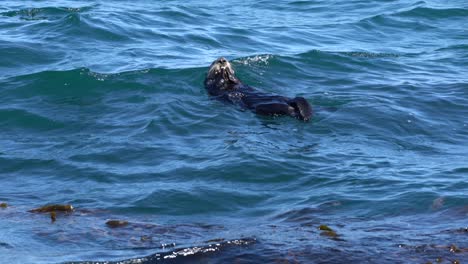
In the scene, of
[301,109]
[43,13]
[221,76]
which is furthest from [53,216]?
[43,13]

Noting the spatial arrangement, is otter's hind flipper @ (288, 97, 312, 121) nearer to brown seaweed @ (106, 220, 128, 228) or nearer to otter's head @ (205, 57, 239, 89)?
otter's head @ (205, 57, 239, 89)

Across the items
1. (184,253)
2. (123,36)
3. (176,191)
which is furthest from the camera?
(123,36)

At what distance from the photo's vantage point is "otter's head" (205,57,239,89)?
41.2ft

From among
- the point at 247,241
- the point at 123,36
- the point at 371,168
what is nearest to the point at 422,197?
the point at 371,168

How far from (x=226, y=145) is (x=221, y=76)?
2685 millimetres

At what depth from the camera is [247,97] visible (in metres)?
11.8

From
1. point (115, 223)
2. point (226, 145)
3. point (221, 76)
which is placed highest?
point (221, 76)

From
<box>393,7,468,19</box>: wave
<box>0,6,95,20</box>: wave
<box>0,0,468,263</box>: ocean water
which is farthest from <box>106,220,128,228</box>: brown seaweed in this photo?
<box>393,7,468,19</box>: wave

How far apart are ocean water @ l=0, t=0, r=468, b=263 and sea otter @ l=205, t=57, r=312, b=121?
15 centimetres

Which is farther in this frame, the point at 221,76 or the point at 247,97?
the point at 221,76

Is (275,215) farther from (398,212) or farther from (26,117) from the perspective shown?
(26,117)

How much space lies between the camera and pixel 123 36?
17031 mm

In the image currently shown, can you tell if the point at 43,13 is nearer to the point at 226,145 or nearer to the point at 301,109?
the point at 301,109

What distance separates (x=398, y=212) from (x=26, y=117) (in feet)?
19.8
